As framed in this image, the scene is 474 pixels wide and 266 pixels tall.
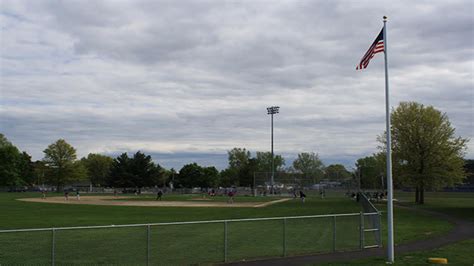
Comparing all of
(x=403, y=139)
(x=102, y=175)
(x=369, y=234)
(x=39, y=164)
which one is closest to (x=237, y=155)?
(x=102, y=175)

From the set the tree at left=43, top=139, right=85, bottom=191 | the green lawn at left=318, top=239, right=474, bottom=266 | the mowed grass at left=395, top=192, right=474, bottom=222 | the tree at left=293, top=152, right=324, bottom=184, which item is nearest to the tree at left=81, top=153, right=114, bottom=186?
the tree at left=43, top=139, right=85, bottom=191

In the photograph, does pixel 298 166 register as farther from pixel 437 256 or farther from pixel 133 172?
pixel 437 256

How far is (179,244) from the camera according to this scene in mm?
18031

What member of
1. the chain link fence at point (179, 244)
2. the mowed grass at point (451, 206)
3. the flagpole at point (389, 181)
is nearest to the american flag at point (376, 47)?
the flagpole at point (389, 181)

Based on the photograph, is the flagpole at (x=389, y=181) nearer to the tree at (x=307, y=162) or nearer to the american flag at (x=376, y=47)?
the american flag at (x=376, y=47)

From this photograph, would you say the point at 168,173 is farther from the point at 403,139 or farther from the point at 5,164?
the point at 403,139

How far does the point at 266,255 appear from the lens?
16391mm

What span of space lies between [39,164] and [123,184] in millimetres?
51521

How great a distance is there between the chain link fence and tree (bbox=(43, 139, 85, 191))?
124 meters

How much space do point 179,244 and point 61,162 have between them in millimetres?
130216

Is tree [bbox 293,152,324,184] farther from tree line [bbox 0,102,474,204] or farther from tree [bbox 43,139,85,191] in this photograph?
tree [bbox 43,139,85,191]

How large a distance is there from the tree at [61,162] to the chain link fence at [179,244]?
123730mm

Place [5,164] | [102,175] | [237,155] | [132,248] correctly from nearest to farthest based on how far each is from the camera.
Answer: [132,248], [5,164], [237,155], [102,175]

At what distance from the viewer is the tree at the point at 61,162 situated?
139 metres
